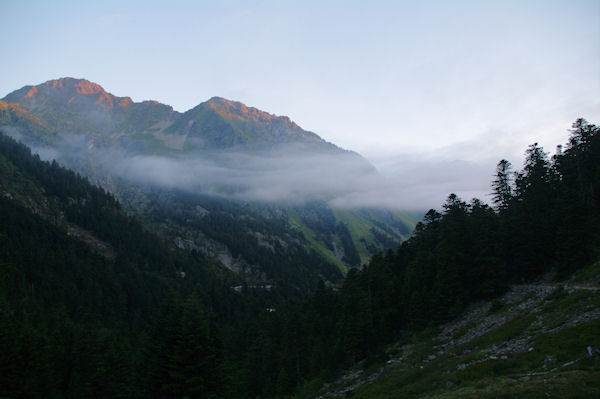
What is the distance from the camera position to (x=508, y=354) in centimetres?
2416

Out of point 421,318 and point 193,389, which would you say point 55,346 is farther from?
point 421,318

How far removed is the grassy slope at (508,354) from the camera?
1709cm

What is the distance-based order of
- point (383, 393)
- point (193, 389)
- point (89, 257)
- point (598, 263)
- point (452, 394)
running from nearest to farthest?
point (452, 394) → point (193, 389) → point (383, 393) → point (598, 263) → point (89, 257)

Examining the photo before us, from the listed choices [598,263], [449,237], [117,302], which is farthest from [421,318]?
[117,302]

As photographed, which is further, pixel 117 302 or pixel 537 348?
pixel 117 302

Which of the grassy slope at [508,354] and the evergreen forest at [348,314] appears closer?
the grassy slope at [508,354]

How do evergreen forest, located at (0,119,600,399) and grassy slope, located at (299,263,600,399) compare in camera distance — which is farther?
evergreen forest, located at (0,119,600,399)

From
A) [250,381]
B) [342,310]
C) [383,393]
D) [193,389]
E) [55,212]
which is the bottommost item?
[250,381]

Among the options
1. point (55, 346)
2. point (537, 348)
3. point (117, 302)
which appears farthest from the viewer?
point (117, 302)

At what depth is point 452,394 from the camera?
64.8ft

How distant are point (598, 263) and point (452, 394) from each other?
3025cm

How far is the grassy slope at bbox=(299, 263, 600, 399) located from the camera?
56.1ft

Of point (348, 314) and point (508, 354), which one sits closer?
point (508, 354)

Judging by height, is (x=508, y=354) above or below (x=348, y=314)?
above
